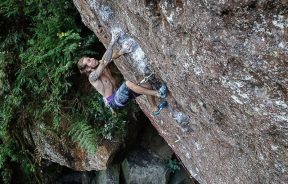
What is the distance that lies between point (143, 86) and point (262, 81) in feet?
8.26

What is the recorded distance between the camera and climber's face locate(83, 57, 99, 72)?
564 centimetres

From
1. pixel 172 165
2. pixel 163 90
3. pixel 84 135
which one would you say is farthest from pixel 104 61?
pixel 172 165

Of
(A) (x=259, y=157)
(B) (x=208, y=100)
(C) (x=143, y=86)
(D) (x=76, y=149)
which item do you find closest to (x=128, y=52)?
(C) (x=143, y=86)

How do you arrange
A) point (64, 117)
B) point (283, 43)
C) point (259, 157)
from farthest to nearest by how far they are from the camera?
point (64, 117), point (259, 157), point (283, 43)

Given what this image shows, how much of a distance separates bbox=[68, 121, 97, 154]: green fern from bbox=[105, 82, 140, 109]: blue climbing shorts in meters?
A: 1.31

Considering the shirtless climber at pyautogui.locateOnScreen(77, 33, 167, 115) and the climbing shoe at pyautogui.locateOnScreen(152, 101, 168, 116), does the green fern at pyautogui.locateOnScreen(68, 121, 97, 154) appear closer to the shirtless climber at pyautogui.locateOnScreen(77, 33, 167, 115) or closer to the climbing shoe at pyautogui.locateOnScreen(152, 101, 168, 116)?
the shirtless climber at pyautogui.locateOnScreen(77, 33, 167, 115)

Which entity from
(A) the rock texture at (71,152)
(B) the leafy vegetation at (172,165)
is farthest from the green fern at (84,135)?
(B) the leafy vegetation at (172,165)

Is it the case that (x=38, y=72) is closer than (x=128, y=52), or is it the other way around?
(x=128, y=52)

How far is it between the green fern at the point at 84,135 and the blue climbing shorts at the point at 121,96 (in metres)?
1.31

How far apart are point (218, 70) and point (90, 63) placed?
262 cm

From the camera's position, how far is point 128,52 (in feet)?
18.0

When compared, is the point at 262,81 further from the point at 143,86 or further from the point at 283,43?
the point at 143,86

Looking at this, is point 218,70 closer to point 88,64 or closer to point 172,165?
point 88,64

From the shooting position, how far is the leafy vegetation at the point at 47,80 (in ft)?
24.3
